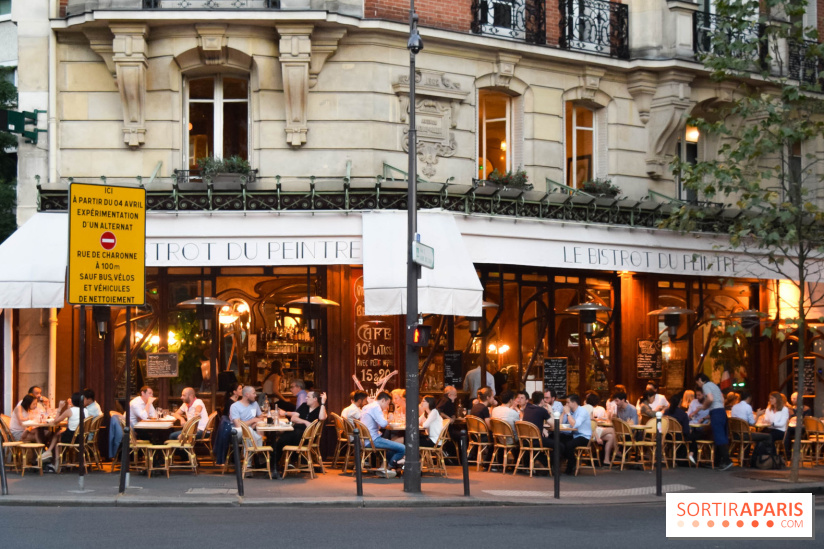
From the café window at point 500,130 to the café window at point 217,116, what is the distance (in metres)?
4.42

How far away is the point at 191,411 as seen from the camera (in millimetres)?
18312

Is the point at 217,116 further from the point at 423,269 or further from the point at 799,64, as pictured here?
the point at 799,64

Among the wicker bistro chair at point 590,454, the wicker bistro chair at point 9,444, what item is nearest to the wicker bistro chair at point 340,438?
the wicker bistro chair at point 590,454

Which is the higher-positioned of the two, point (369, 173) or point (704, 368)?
point (369, 173)

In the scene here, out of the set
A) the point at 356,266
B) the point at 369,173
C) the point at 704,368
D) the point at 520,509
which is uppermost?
the point at 369,173

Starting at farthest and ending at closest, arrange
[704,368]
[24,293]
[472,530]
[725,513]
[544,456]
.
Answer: [704,368], [544,456], [24,293], [472,530], [725,513]

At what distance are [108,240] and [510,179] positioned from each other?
7.81 m

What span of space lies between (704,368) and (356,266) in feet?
27.0

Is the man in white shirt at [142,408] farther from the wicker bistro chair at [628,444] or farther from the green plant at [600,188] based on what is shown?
the green plant at [600,188]

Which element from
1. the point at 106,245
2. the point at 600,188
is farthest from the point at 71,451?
the point at 600,188

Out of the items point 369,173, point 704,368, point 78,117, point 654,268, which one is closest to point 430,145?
point 369,173

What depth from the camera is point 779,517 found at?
11672mm

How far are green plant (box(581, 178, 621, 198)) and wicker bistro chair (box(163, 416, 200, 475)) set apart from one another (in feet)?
28.3

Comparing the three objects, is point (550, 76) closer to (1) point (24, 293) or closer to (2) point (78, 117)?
(2) point (78, 117)
